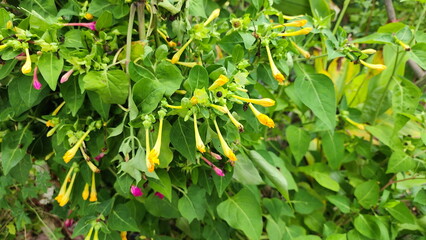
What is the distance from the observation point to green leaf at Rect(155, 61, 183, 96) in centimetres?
65

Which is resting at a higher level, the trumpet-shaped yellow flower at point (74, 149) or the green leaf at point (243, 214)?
the trumpet-shaped yellow flower at point (74, 149)

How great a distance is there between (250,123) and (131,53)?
0.30 metres

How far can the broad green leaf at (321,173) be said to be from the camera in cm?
114

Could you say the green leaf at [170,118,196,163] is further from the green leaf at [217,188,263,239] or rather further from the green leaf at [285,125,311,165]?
the green leaf at [285,125,311,165]

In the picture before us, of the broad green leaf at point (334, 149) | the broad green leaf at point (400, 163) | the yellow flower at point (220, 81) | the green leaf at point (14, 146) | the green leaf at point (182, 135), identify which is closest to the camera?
the yellow flower at point (220, 81)

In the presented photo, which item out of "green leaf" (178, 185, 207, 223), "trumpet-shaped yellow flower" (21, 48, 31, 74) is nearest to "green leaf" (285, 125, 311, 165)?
"green leaf" (178, 185, 207, 223)

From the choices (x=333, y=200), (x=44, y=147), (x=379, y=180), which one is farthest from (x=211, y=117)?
(x=379, y=180)

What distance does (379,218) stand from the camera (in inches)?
40.8

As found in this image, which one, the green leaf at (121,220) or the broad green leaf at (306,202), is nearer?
the green leaf at (121,220)

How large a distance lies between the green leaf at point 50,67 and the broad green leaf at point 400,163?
0.89 meters

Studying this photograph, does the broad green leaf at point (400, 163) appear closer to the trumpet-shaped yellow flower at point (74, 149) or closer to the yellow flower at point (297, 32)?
the yellow flower at point (297, 32)

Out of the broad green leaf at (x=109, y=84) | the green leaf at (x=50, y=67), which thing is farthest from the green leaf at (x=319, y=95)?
the green leaf at (x=50, y=67)

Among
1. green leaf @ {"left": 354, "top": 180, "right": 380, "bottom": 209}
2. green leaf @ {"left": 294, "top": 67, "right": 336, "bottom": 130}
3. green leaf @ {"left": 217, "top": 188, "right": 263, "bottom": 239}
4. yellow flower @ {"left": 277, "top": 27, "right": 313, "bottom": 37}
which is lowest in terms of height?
green leaf @ {"left": 354, "top": 180, "right": 380, "bottom": 209}

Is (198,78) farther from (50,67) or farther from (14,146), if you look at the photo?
(14,146)
